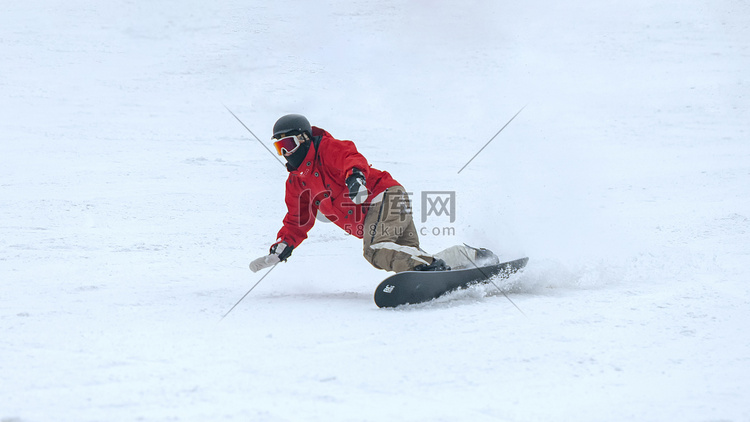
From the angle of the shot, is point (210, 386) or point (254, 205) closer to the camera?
point (210, 386)

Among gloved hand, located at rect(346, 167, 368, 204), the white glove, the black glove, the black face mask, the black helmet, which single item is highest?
the black helmet

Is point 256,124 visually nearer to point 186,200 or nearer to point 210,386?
point 186,200

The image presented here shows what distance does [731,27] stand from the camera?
2109 centimetres

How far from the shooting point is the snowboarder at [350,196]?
4574 millimetres

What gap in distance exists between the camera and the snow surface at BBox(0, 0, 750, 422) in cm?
299

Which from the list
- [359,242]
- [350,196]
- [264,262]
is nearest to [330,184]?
[350,196]

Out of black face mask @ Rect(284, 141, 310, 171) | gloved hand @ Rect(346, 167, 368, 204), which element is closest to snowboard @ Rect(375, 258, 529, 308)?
gloved hand @ Rect(346, 167, 368, 204)

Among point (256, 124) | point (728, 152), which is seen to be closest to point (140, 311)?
point (256, 124)

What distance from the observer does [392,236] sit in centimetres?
469

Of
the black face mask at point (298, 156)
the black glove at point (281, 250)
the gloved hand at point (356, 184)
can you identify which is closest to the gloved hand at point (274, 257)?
the black glove at point (281, 250)

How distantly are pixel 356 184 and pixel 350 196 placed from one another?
258 mm

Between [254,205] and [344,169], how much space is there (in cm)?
450

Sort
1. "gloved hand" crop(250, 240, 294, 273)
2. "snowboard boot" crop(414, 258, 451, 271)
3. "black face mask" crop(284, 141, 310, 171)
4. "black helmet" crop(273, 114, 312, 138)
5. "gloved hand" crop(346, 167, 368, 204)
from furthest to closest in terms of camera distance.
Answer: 1. "gloved hand" crop(250, 240, 294, 273)
2. "black face mask" crop(284, 141, 310, 171)
3. "black helmet" crop(273, 114, 312, 138)
4. "snowboard boot" crop(414, 258, 451, 271)
5. "gloved hand" crop(346, 167, 368, 204)

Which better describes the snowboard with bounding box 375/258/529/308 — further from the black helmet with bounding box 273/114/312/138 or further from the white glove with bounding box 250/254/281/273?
the black helmet with bounding box 273/114/312/138
